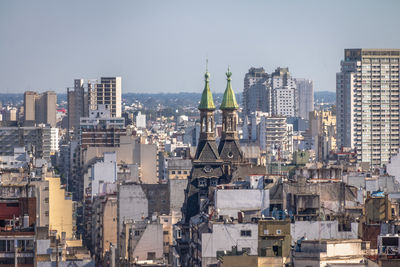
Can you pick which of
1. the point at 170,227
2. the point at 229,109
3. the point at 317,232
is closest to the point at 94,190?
Answer: the point at 229,109

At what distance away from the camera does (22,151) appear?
16262 cm

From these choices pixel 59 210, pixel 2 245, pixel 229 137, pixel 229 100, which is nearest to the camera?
pixel 2 245

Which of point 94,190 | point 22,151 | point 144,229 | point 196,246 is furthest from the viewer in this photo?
point 22,151

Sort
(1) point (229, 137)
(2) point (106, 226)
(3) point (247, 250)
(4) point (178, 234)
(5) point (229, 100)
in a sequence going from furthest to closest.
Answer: (2) point (106, 226) < (5) point (229, 100) < (1) point (229, 137) < (4) point (178, 234) < (3) point (247, 250)

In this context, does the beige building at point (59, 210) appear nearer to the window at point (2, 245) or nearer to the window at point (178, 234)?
the window at point (178, 234)

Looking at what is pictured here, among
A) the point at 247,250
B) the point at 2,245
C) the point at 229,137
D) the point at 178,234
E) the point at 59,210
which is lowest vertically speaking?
the point at 59,210

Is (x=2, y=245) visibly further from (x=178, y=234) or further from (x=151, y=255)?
(x=178, y=234)

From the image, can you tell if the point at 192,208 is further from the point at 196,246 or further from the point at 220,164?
the point at 196,246

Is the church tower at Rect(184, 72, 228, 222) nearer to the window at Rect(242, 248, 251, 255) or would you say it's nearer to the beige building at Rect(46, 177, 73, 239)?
the beige building at Rect(46, 177, 73, 239)

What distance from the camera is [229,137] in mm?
107625

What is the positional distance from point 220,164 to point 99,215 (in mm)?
19329

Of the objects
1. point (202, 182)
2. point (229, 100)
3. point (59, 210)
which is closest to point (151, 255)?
point (202, 182)

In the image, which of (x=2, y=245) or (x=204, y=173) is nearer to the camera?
(x=2, y=245)

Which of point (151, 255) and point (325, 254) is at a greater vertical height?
point (325, 254)
